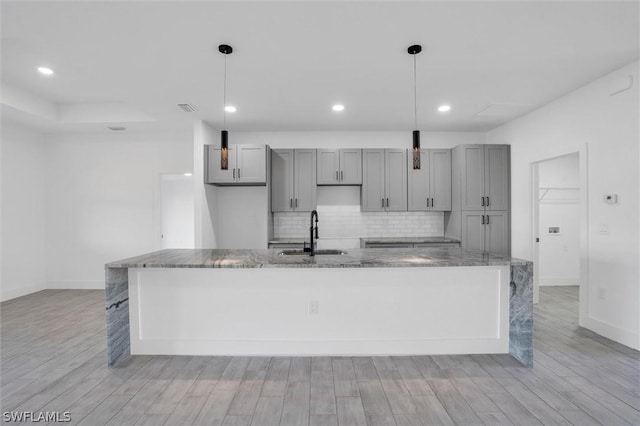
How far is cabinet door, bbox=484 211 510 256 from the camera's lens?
4.93m

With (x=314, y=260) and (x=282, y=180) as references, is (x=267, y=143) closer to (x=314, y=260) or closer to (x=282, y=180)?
(x=282, y=180)

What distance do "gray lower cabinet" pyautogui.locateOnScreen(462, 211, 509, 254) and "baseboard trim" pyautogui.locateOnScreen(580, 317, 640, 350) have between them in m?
1.59

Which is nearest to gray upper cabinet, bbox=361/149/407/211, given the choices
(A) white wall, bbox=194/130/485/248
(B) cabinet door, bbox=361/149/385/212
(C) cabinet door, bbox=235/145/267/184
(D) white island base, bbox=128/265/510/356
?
(B) cabinet door, bbox=361/149/385/212

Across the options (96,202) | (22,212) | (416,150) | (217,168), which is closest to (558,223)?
(416,150)

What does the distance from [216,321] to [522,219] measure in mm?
4449

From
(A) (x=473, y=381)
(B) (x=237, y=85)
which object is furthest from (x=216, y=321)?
(B) (x=237, y=85)

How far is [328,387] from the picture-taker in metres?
2.32

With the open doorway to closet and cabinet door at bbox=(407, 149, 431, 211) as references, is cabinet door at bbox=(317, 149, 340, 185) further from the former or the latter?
the open doorway to closet

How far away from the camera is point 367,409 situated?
207cm

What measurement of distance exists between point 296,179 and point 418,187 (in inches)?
79.7

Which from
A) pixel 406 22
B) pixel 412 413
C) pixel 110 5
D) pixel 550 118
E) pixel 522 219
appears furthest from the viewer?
pixel 522 219

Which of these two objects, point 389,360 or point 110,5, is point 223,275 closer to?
point 389,360

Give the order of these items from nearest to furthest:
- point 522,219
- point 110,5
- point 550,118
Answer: point 110,5 → point 550,118 → point 522,219

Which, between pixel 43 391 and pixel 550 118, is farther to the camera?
pixel 550 118
